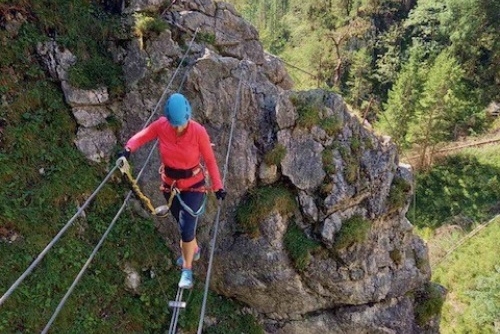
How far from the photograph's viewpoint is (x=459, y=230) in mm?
25688

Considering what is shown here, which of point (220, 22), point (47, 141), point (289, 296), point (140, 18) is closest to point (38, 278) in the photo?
point (47, 141)

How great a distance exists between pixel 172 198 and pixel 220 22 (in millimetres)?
6061

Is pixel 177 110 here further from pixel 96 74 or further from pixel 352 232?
pixel 352 232

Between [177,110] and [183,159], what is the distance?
82 centimetres

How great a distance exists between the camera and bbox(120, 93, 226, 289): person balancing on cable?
4819mm

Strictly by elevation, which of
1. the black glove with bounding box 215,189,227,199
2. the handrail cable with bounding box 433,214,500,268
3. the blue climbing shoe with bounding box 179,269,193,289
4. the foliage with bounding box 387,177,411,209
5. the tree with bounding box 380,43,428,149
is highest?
the black glove with bounding box 215,189,227,199

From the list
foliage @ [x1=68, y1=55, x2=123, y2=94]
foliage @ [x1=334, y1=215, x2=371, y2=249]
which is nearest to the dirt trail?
foliage @ [x1=334, y1=215, x2=371, y2=249]

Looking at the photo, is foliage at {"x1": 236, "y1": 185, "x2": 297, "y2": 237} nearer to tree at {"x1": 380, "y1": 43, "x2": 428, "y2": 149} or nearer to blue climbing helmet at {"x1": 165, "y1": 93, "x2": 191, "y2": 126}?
A: blue climbing helmet at {"x1": 165, "y1": 93, "x2": 191, "y2": 126}

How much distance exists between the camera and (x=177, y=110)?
15.2 ft

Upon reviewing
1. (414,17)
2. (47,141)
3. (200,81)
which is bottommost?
(414,17)

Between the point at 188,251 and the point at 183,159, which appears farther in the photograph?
the point at 188,251

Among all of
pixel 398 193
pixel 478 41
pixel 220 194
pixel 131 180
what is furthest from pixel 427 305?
pixel 478 41

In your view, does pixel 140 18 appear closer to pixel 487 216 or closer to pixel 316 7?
pixel 487 216

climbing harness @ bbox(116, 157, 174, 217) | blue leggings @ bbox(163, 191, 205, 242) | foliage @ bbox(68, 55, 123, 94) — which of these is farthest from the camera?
foliage @ bbox(68, 55, 123, 94)
